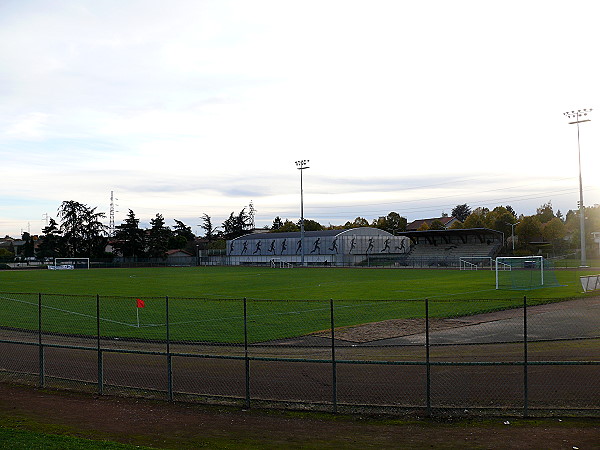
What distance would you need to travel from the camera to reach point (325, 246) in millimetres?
109938

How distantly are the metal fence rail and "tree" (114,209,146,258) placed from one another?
111385 millimetres

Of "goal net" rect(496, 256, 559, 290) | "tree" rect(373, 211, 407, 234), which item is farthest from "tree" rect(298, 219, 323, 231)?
"goal net" rect(496, 256, 559, 290)

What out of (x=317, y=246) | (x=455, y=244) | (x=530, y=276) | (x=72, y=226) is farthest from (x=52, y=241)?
(x=530, y=276)

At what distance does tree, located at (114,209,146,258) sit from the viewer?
14175 cm

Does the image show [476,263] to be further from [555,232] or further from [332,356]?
[332,356]

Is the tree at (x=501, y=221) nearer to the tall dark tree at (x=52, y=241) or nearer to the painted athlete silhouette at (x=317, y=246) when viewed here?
the painted athlete silhouette at (x=317, y=246)

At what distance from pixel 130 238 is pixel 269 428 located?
448ft

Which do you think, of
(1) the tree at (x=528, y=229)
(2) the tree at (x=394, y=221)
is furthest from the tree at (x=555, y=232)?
(2) the tree at (x=394, y=221)

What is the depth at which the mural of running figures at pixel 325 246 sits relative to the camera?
10819 centimetres

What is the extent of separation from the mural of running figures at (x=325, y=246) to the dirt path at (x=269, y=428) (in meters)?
89.2

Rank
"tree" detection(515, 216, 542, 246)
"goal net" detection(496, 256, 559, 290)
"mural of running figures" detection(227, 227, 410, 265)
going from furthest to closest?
1. "tree" detection(515, 216, 542, 246)
2. "mural of running figures" detection(227, 227, 410, 265)
3. "goal net" detection(496, 256, 559, 290)

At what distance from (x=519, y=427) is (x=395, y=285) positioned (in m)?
38.6

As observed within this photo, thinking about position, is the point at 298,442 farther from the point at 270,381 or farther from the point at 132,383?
the point at 132,383

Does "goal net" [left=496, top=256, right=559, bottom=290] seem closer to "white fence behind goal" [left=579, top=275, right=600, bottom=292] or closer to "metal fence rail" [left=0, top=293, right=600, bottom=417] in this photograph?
"white fence behind goal" [left=579, top=275, right=600, bottom=292]
